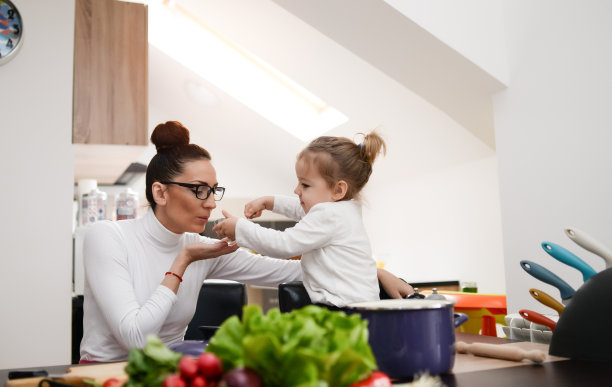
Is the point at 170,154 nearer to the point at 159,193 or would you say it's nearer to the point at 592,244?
the point at 159,193

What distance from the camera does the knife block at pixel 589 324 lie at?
834 mm

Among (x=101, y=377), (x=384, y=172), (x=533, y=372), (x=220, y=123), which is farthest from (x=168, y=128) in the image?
(x=220, y=123)

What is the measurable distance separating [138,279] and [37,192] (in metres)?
1.24

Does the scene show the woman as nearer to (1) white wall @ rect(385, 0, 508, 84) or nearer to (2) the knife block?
(2) the knife block

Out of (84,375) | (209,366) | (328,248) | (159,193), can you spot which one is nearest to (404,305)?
(209,366)

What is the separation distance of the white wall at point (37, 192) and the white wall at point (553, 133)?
71.8 inches

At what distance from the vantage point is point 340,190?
1357 millimetres

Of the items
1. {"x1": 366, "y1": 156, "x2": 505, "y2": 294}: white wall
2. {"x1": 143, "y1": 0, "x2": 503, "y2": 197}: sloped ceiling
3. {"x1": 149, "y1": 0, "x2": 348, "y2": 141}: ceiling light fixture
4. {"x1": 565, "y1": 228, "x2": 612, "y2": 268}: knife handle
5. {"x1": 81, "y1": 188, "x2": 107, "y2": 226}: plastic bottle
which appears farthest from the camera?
{"x1": 149, "y1": 0, "x2": 348, "y2": 141}: ceiling light fixture

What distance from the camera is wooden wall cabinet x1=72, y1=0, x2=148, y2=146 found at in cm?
251

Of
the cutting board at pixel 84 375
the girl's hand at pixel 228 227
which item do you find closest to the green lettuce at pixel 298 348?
the cutting board at pixel 84 375

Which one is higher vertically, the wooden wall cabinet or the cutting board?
the wooden wall cabinet

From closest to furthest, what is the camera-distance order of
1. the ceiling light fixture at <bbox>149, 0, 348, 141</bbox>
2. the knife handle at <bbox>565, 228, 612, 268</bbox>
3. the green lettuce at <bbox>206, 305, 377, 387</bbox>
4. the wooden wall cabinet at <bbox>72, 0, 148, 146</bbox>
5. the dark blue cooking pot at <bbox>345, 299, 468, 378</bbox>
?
the green lettuce at <bbox>206, 305, 377, 387</bbox> < the dark blue cooking pot at <bbox>345, 299, 468, 378</bbox> < the knife handle at <bbox>565, 228, 612, 268</bbox> < the wooden wall cabinet at <bbox>72, 0, 148, 146</bbox> < the ceiling light fixture at <bbox>149, 0, 348, 141</bbox>

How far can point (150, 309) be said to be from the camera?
1204 mm

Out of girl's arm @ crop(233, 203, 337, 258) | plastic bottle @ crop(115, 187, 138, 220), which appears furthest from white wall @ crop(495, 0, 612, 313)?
plastic bottle @ crop(115, 187, 138, 220)
